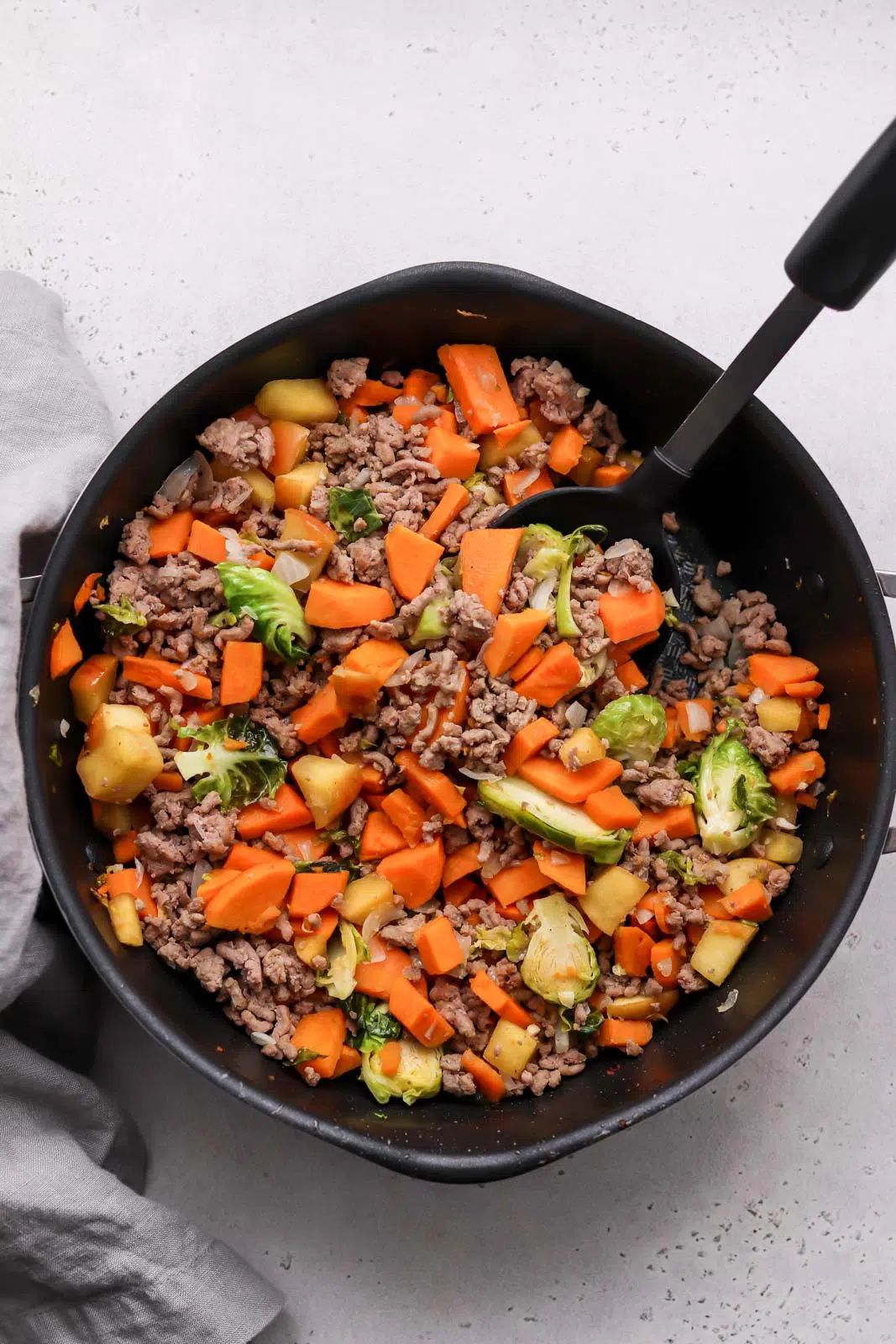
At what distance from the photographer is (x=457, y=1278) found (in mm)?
2924

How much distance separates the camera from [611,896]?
105 inches

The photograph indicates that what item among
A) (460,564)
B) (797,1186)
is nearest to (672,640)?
(460,564)

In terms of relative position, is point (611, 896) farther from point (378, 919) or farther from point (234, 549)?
point (234, 549)

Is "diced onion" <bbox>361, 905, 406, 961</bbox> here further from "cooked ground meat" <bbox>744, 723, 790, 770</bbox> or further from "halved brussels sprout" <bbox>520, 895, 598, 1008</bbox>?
"cooked ground meat" <bbox>744, 723, 790, 770</bbox>

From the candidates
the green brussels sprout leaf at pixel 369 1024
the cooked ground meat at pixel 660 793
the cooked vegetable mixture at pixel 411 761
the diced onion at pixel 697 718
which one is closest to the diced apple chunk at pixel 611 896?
the cooked vegetable mixture at pixel 411 761

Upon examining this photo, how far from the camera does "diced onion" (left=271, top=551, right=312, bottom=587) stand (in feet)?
8.69

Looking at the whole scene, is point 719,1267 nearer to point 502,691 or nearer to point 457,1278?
point 457,1278

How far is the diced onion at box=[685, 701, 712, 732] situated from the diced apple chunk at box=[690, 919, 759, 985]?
45cm

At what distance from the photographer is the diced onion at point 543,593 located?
2705 mm

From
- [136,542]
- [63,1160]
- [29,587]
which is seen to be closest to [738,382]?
[136,542]

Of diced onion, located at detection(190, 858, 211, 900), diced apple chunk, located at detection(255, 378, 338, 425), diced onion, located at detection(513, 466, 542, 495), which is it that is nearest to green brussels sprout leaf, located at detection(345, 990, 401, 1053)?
diced onion, located at detection(190, 858, 211, 900)

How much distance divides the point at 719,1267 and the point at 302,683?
1815 mm

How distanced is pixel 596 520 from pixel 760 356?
1.93 feet

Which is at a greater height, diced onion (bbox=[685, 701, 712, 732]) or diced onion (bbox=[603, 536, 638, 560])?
diced onion (bbox=[603, 536, 638, 560])
